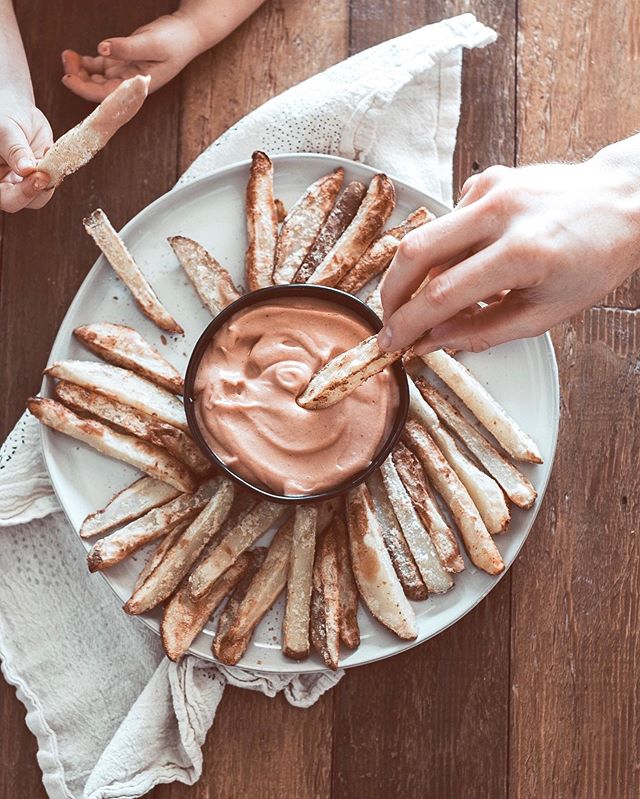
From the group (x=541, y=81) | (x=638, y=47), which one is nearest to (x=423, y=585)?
(x=541, y=81)

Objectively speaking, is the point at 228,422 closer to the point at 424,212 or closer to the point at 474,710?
the point at 424,212

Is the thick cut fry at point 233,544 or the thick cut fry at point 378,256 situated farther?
the thick cut fry at point 378,256

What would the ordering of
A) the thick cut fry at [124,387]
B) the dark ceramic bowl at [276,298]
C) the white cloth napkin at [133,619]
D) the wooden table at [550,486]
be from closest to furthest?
the dark ceramic bowl at [276,298] < the thick cut fry at [124,387] < the white cloth napkin at [133,619] < the wooden table at [550,486]

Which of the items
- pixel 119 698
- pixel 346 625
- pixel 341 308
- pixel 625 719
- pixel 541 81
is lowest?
pixel 625 719

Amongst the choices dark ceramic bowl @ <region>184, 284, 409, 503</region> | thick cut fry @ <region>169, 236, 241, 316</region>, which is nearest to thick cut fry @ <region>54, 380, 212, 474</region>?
dark ceramic bowl @ <region>184, 284, 409, 503</region>

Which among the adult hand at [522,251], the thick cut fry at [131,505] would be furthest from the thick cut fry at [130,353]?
the adult hand at [522,251]

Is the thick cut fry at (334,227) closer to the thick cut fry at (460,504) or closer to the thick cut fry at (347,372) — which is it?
the thick cut fry at (347,372)
